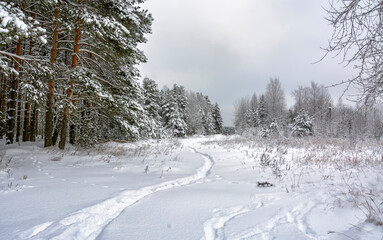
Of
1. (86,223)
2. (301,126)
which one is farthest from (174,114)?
(86,223)

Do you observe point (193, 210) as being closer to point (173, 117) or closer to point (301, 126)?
point (173, 117)

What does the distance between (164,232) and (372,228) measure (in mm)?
1858

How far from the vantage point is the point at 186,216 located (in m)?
2.21

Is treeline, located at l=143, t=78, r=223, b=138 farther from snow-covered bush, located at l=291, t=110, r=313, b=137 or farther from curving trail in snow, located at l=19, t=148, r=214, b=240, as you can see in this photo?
snow-covered bush, located at l=291, t=110, r=313, b=137

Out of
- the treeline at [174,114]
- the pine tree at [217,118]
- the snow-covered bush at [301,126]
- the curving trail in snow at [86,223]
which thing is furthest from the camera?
the pine tree at [217,118]

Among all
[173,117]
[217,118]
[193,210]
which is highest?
[217,118]

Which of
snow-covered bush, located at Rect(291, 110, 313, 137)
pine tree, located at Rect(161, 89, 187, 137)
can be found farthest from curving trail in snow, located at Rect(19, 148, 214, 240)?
snow-covered bush, located at Rect(291, 110, 313, 137)

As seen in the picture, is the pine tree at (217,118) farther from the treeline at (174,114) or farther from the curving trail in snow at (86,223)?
the curving trail in snow at (86,223)

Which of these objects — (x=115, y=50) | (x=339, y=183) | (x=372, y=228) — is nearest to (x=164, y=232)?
(x=372, y=228)

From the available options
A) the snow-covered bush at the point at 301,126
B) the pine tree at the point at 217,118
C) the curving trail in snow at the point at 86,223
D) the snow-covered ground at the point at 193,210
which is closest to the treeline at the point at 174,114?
the pine tree at the point at 217,118

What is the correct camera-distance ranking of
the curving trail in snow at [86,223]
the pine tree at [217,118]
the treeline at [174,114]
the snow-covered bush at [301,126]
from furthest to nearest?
the pine tree at [217,118] < the snow-covered bush at [301,126] < the treeline at [174,114] < the curving trail in snow at [86,223]

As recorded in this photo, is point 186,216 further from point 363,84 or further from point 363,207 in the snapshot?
point 363,84

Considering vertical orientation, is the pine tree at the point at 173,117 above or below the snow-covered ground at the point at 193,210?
above

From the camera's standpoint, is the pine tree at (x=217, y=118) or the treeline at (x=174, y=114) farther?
the pine tree at (x=217, y=118)
